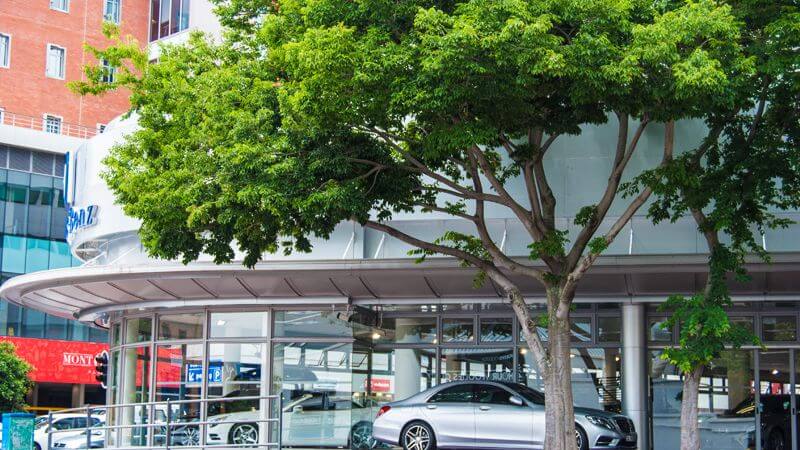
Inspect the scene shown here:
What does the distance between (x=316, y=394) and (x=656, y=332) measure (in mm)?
7092

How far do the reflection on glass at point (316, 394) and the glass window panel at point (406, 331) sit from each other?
0.76 meters

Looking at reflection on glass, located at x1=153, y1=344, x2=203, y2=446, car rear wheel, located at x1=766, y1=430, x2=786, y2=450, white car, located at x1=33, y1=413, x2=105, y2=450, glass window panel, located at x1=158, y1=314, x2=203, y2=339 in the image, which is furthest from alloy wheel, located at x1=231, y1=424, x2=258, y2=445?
car rear wheel, located at x1=766, y1=430, x2=786, y2=450

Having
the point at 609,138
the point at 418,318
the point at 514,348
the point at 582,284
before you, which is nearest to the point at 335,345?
the point at 418,318

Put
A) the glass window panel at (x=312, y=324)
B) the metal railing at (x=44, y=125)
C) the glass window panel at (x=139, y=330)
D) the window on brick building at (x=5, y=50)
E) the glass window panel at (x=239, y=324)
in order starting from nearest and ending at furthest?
1. the glass window panel at (x=312, y=324)
2. the glass window panel at (x=239, y=324)
3. the glass window panel at (x=139, y=330)
4. the window on brick building at (x=5, y=50)
5. the metal railing at (x=44, y=125)

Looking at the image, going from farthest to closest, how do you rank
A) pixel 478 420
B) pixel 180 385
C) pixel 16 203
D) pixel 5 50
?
1. pixel 16 203
2. pixel 5 50
3. pixel 180 385
4. pixel 478 420

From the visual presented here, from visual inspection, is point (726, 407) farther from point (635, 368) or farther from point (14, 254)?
point (14, 254)

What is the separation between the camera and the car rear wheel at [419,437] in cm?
1936

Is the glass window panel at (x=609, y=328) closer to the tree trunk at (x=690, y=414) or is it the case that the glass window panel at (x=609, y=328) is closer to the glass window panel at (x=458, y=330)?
the glass window panel at (x=458, y=330)

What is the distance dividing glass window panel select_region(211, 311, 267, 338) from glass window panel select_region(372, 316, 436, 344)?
2506mm

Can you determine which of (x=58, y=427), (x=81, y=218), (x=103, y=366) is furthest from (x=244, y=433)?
(x=58, y=427)

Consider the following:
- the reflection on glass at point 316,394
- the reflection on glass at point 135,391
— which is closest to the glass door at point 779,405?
the reflection on glass at point 316,394

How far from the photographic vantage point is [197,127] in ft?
57.5

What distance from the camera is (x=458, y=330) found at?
74.8 feet

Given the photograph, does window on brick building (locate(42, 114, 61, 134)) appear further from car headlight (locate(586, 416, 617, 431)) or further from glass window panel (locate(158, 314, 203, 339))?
car headlight (locate(586, 416, 617, 431))
